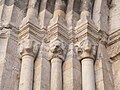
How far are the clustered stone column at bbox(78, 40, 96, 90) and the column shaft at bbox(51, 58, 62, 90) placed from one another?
28cm

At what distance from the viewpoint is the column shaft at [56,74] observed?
3817 millimetres

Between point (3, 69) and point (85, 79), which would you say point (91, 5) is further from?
point (3, 69)

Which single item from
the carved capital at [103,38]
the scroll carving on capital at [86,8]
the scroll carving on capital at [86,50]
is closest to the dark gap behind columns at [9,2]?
the scroll carving on capital at [86,8]

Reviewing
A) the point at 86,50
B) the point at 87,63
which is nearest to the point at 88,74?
the point at 87,63

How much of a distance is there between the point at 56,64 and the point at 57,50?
0.63ft

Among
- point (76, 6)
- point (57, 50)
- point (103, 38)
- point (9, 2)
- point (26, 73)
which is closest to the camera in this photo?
point (26, 73)

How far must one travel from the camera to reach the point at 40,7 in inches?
185

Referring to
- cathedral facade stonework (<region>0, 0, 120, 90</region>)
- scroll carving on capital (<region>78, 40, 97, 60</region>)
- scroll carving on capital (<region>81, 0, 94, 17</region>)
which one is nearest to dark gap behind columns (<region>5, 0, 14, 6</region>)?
cathedral facade stonework (<region>0, 0, 120, 90</region>)

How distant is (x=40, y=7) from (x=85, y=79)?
138cm

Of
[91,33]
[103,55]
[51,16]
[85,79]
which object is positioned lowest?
[85,79]

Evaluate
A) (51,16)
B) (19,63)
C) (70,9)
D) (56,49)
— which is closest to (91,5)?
(70,9)

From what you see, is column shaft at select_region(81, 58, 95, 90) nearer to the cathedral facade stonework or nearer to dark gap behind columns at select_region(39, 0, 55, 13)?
the cathedral facade stonework

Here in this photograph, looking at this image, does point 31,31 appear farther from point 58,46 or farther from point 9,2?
point 9,2

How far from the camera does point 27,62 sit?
399cm
